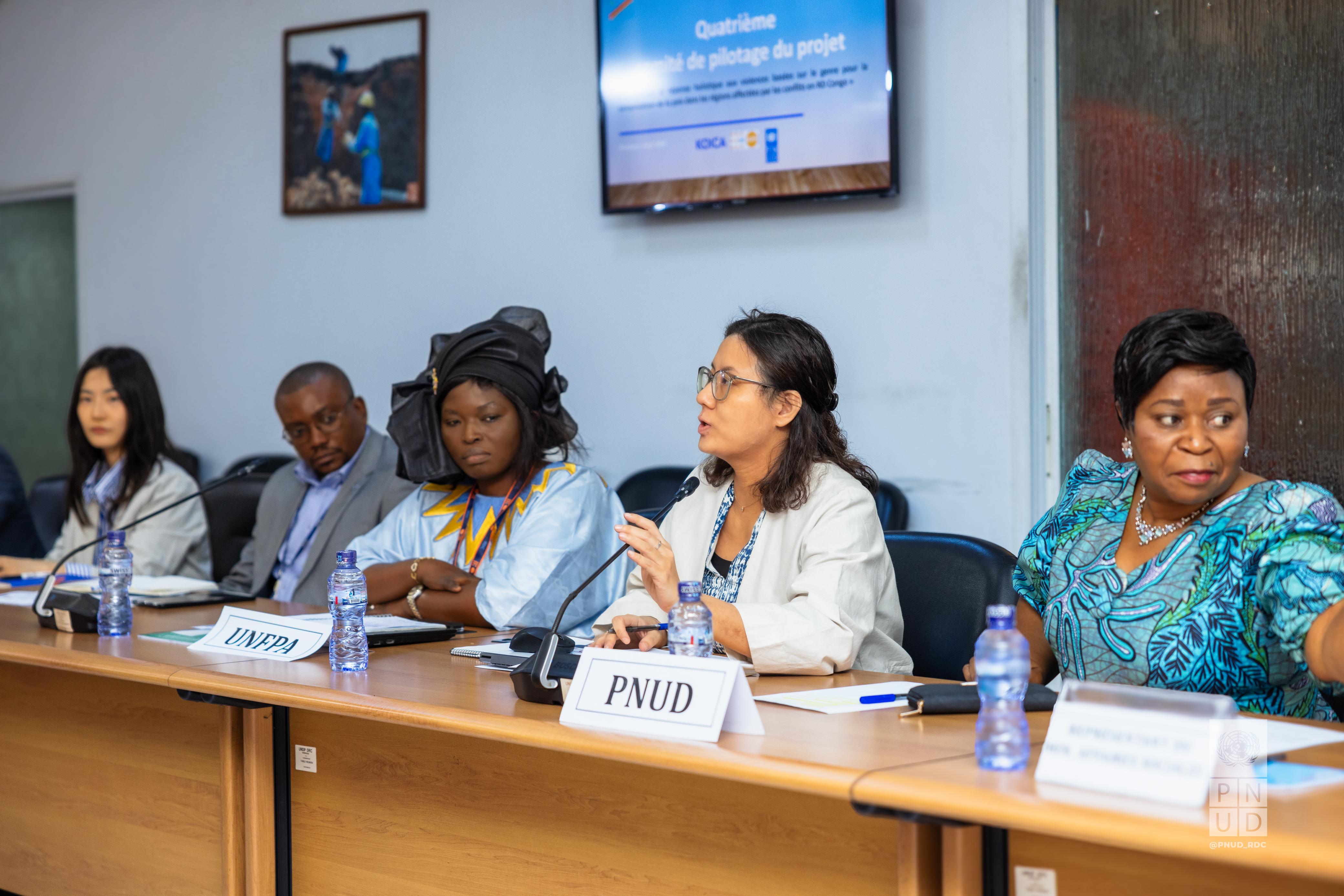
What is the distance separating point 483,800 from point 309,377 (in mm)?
1772

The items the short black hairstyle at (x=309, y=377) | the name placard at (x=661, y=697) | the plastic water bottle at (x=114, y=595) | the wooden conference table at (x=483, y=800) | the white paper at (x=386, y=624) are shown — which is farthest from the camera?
the short black hairstyle at (x=309, y=377)

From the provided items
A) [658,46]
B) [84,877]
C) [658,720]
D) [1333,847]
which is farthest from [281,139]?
[1333,847]

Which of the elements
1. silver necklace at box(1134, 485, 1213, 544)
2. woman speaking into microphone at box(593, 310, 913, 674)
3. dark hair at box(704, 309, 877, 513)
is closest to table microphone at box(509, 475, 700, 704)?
woman speaking into microphone at box(593, 310, 913, 674)

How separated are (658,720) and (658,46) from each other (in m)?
2.53

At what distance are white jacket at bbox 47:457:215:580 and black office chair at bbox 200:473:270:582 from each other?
0.10 ft

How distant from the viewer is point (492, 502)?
2.90 metres

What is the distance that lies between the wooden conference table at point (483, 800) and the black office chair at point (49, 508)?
182 centimetres

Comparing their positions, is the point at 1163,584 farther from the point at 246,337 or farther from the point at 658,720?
the point at 246,337

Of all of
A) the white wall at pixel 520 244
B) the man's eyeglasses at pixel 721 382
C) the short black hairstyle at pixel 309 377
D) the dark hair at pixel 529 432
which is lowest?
the dark hair at pixel 529 432

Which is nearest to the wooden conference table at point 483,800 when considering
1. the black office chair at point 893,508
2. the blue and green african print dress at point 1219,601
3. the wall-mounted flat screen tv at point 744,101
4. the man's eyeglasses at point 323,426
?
the blue and green african print dress at point 1219,601

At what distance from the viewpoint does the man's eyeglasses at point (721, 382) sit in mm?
2133

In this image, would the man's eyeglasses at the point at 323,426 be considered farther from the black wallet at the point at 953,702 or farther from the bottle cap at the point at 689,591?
the black wallet at the point at 953,702

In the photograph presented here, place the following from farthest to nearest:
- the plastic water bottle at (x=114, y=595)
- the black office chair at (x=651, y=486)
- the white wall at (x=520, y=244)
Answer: the black office chair at (x=651, y=486), the white wall at (x=520, y=244), the plastic water bottle at (x=114, y=595)

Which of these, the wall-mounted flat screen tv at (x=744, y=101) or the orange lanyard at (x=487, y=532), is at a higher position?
the wall-mounted flat screen tv at (x=744, y=101)
